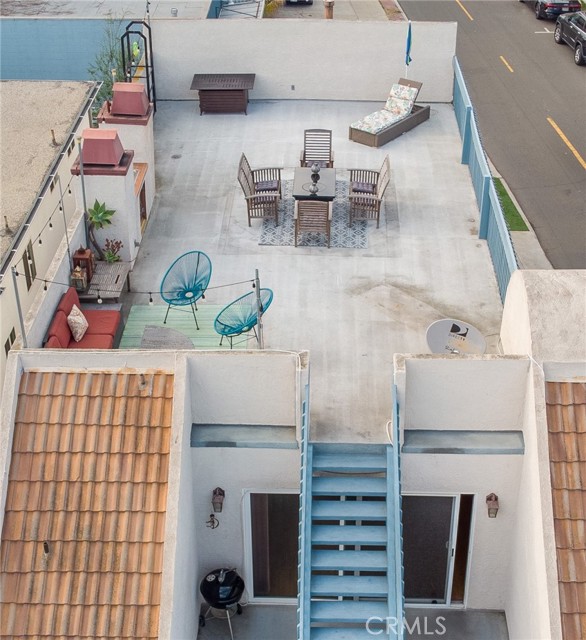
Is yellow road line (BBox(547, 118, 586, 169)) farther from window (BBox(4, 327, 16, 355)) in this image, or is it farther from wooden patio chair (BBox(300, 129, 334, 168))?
window (BBox(4, 327, 16, 355))

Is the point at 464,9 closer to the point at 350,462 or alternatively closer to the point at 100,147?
the point at 100,147

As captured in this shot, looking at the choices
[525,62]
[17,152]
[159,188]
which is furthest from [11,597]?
[525,62]

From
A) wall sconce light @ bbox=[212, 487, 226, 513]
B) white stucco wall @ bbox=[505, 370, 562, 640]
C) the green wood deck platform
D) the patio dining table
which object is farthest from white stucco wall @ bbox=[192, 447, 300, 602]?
the patio dining table

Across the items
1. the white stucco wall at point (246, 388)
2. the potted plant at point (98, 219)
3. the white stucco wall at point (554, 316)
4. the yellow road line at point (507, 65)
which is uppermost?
the yellow road line at point (507, 65)

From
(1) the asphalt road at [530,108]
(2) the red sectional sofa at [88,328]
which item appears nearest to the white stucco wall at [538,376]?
(2) the red sectional sofa at [88,328]

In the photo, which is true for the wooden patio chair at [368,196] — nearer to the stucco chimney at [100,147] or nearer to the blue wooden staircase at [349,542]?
the stucco chimney at [100,147]
